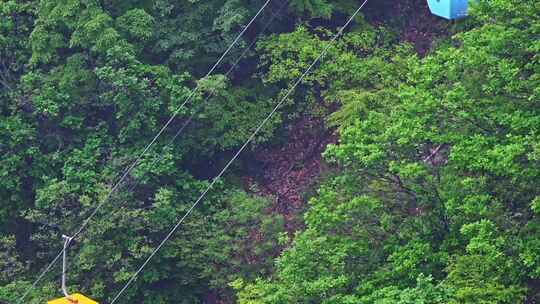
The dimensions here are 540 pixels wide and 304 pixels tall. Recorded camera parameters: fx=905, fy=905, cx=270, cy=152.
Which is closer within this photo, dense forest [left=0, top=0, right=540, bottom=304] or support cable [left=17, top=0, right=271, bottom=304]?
dense forest [left=0, top=0, right=540, bottom=304]

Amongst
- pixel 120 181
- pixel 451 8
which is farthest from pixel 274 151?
pixel 451 8

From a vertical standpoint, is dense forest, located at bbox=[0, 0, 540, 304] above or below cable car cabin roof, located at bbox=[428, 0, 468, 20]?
below

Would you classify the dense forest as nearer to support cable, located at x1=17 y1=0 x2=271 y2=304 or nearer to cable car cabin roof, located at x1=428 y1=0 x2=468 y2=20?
support cable, located at x1=17 y1=0 x2=271 y2=304

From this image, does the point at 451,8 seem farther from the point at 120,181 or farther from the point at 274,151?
the point at 120,181

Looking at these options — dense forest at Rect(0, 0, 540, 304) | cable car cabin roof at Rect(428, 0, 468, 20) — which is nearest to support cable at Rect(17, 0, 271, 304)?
dense forest at Rect(0, 0, 540, 304)

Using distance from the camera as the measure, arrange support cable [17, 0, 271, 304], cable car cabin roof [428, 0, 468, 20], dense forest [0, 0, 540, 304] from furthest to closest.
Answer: cable car cabin roof [428, 0, 468, 20], support cable [17, 0, 271, 304], dense forest [0, 0, 540, 304]

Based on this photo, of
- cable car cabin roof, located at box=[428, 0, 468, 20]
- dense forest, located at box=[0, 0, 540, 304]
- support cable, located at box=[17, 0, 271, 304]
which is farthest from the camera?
cable car cabin roof, located at box=[428, 0, 468, 20]
